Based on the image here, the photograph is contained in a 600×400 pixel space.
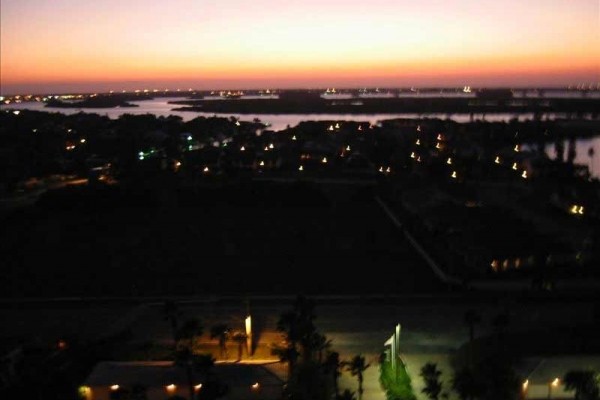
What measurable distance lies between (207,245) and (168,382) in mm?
7447

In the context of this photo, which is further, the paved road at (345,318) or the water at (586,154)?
the water at (586,154)

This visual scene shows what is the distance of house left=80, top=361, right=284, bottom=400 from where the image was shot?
658 centimetres

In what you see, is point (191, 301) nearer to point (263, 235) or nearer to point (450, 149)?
point (263, 235)

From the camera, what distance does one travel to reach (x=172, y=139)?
32.7 metres

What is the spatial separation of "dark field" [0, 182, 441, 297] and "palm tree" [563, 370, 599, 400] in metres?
4.67

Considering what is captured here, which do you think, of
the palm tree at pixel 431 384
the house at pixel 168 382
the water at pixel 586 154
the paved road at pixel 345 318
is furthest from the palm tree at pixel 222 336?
the water at pixel 586 154

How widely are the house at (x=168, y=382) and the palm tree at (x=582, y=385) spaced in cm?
328

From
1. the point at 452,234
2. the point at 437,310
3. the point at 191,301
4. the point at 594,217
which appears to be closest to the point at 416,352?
the point at 437,310

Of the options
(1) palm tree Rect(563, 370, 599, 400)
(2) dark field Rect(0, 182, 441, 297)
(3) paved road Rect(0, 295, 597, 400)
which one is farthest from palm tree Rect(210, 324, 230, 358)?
(1) palm tree Rect(563, 370, 599, 400)

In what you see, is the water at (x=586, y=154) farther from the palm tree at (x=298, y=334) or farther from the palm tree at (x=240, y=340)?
the palm tree at (x=240, y=340)

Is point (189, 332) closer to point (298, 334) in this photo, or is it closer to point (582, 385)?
point (298, 334)

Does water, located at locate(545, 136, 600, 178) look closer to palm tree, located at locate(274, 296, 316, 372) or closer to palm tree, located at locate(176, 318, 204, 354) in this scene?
palm tree, located at locate(274, 296, 316, 372)

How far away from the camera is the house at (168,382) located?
6.58 meters

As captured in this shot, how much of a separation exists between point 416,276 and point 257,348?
176 inches
